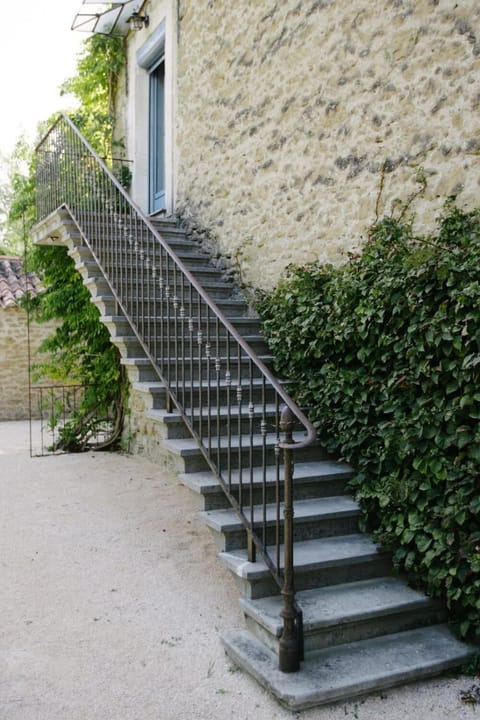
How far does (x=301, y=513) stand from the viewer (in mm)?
3334

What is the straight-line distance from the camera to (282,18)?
16.1 ft

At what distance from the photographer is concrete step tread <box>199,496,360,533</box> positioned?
3178 mm

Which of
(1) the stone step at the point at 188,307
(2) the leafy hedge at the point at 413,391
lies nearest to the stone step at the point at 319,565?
(2) the leafy hedge at the point at 413,391

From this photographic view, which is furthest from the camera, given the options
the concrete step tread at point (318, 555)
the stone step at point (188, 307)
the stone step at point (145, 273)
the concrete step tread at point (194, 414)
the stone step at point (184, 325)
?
the stone step at point (145, 273)

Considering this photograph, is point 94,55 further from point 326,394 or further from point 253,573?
point 253,573

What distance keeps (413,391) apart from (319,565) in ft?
3.23

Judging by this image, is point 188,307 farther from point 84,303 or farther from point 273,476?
point 84,303

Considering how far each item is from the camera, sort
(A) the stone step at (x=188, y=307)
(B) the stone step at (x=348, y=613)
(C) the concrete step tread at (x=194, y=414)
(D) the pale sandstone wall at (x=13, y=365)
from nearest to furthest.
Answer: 1. (B) the stone step at (x=348, y=613)
2. (C) the concrete step tread at (x=194, y=414)
3. (A) the stone step at (x=188, y=307)
4. (D) the pale sandstone wall at (x=13, y=365)

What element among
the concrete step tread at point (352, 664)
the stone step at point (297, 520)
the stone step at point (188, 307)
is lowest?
the concrete step tread at point (352, 664)

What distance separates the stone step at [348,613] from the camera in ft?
8.99

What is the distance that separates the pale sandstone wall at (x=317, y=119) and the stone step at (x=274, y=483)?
1530mm

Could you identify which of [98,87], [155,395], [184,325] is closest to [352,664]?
[155,395]

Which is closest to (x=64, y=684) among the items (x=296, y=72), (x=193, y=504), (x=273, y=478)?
(x=273, y=478)

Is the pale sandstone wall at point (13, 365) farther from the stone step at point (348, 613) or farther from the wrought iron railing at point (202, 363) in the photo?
the stone step at point (348, 613)
